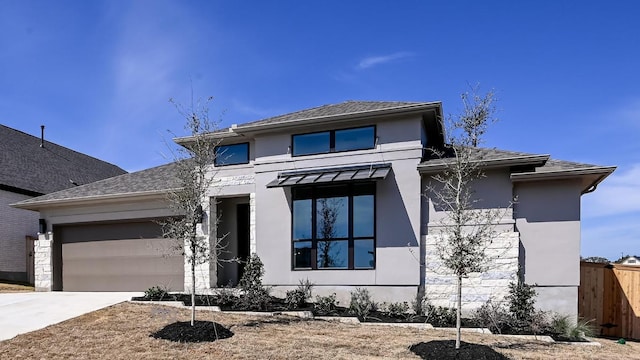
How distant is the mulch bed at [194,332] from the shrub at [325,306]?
2851 millimetres

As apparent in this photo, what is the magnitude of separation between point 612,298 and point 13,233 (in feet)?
74.5

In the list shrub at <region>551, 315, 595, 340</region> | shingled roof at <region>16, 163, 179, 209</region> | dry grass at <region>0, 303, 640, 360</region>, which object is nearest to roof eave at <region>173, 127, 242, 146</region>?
shingled roof at <region>16, 163, 179, 209</region>

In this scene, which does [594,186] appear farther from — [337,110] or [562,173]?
Result: [337,110]

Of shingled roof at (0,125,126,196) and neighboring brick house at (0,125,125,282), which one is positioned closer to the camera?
neighboring brick house at (0,125,125,282)

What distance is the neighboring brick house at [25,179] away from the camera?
1823cm

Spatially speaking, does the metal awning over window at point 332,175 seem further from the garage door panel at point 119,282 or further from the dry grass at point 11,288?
the dry grass at point 11,288

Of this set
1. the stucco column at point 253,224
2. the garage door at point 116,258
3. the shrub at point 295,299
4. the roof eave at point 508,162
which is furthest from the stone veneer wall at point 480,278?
the garage door at point 116,258

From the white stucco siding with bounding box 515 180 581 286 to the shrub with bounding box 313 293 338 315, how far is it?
5.01 meters

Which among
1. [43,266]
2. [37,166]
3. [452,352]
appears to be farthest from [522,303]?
[37,166]

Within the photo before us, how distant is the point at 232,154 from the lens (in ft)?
45.3

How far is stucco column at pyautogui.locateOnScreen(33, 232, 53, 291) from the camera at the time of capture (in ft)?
50.5

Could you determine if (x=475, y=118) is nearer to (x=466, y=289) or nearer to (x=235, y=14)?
(x=466, y=289)

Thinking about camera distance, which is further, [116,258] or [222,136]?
[116,258]

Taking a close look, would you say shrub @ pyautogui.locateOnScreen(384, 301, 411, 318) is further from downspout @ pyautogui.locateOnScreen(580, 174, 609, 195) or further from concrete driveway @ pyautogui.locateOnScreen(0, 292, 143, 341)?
concrete driveway @ pyautogui.locateOnScreen(0, 292, 143, 341)
